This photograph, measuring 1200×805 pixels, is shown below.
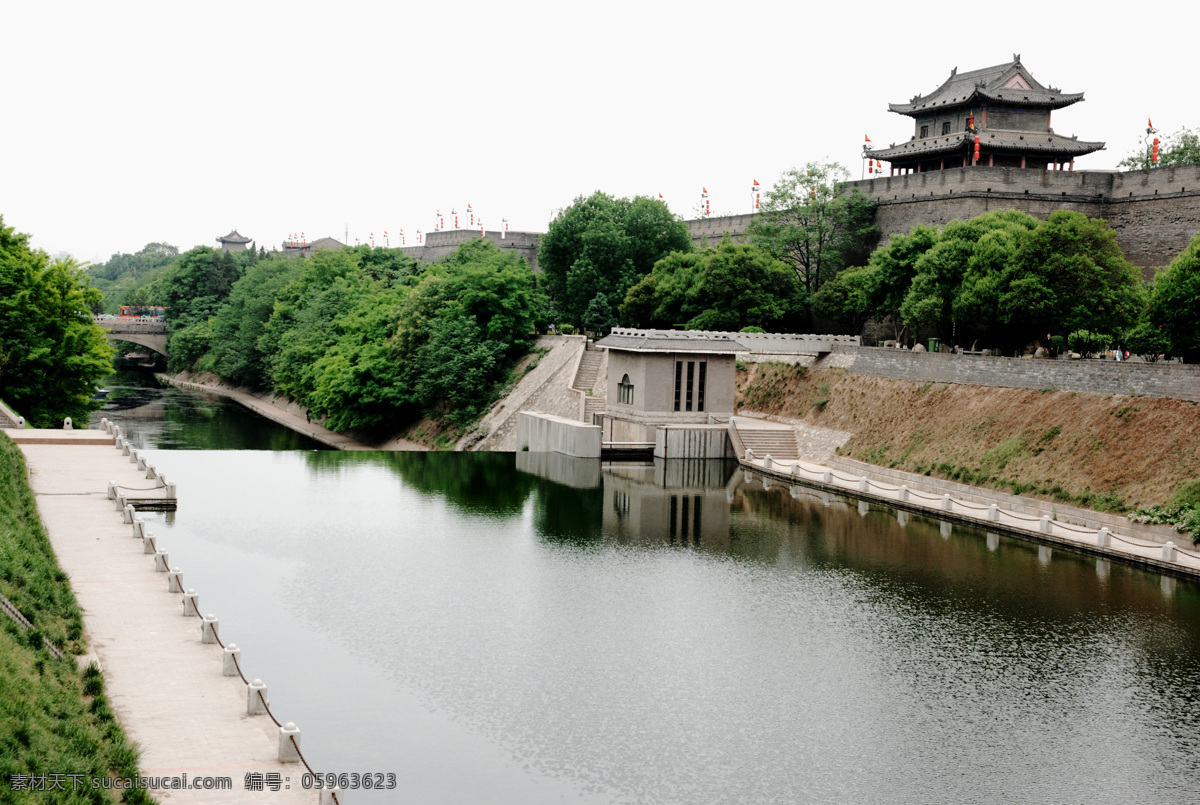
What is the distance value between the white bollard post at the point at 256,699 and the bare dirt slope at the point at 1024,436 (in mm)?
20714

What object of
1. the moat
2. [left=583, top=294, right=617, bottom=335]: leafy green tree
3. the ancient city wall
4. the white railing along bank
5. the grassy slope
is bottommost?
the moat

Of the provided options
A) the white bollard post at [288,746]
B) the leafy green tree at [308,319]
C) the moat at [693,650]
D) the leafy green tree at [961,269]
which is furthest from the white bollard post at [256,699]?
the leafy green tree at [308,319]

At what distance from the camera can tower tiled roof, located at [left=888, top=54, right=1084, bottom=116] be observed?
4969 cm

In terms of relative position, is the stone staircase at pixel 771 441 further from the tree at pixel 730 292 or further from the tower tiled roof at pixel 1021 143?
the tower tiled roof at pixel 1021 143

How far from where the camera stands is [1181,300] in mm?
28281

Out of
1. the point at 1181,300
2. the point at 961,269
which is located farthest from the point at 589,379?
the point at 1181,300

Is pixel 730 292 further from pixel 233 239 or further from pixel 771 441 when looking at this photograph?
pixel 233 239

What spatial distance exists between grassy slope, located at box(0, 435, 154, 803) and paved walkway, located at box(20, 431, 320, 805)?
0.30 m

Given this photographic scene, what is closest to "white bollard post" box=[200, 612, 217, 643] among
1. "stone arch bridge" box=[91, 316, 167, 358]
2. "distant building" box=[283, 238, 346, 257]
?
"stone arch bridge" box=[91, 316, 167, 358]

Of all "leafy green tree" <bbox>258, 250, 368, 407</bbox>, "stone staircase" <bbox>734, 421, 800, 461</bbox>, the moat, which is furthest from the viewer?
"leafy green tree" <bbox>258, 250, 368, 407</bbox>

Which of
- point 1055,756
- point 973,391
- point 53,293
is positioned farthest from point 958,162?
point 1055,756

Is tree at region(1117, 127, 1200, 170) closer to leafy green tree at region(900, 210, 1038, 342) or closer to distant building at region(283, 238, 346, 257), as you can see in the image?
leafy green tree at region(900, 210, 1038, 342)

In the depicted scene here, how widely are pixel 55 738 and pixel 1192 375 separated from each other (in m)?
26.0

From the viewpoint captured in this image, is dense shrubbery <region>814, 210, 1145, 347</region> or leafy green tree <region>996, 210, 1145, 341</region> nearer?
leafy green tree <region>996, 210, 1145, 341</region>
